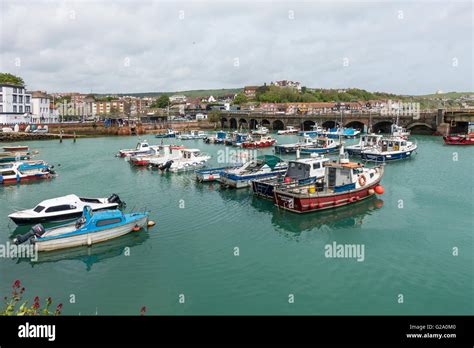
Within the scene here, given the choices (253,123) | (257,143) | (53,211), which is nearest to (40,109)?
(253,123)

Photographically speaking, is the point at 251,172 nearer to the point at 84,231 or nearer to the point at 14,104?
the point at 84,231

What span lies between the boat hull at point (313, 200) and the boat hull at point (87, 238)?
10.7 metres

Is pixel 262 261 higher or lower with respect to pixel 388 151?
lower

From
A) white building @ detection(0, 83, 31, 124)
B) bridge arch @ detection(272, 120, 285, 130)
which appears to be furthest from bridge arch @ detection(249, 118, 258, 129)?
white building @ detection(0, 83, 31, 124)

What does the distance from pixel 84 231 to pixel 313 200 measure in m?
15.5

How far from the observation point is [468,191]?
36.3 metres

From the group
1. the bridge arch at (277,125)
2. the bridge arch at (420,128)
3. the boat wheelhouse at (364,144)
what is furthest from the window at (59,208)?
the bridge arch at (277,125)

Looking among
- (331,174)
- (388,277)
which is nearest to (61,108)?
(331,174)

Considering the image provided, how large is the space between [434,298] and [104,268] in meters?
15.5

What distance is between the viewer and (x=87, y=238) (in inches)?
901

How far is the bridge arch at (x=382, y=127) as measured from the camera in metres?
99.8

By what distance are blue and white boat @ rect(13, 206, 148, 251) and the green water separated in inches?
22.2
